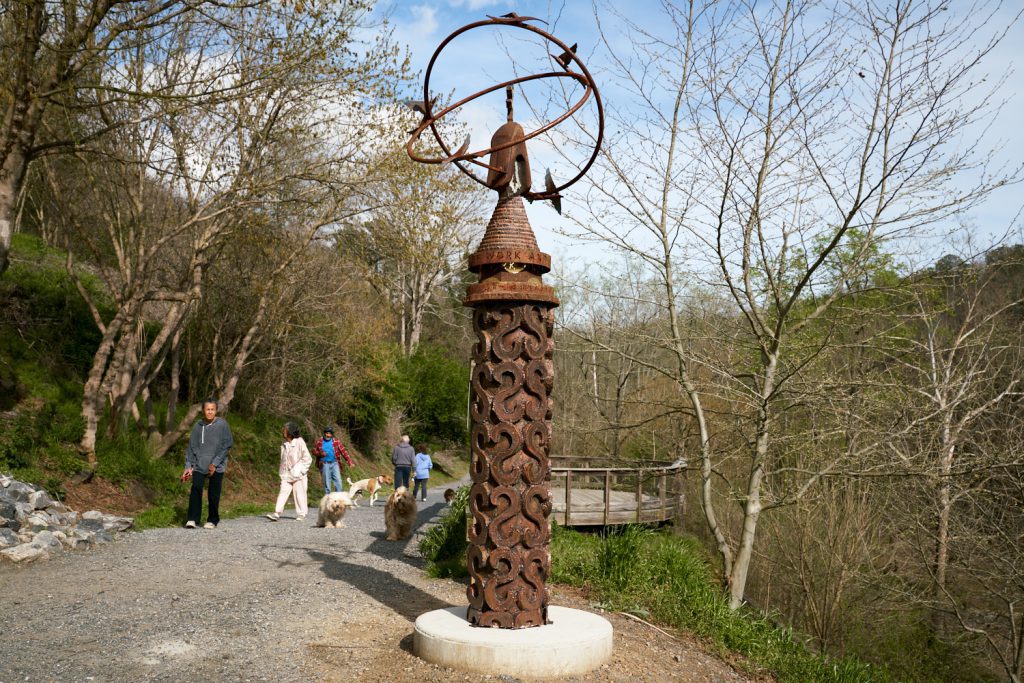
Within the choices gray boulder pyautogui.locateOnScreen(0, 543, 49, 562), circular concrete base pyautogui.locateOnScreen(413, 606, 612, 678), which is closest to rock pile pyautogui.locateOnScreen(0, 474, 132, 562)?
gray boulder pyautogui.locateOnScreen(0, 543, 49, 562)

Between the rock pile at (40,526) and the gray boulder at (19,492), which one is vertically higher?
the gray boulder at (19,492)

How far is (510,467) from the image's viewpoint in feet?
19.7

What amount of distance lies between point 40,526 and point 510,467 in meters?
6.52

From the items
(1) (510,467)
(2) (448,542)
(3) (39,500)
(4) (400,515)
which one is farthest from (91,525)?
(1) (510,467)

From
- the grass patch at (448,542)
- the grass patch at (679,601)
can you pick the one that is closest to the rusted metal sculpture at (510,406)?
the grass patch at (679,601)

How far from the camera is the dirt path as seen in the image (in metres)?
5.38

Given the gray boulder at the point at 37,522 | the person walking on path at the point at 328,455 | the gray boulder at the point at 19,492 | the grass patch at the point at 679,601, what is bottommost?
the grass patch at the point at 679,601

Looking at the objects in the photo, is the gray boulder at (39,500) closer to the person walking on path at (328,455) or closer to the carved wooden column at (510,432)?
the person walking on path at (328,455)

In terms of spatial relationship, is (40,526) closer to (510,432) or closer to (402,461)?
(510,432)

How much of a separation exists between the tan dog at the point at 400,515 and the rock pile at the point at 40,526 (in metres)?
3.57

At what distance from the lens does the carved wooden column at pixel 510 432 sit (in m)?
5.89

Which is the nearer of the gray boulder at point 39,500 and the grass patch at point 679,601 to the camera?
the grass patch at point 679,601

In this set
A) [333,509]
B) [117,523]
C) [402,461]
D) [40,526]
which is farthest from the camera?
[402,461]

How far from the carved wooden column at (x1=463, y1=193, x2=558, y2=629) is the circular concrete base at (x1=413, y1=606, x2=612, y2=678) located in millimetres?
233
